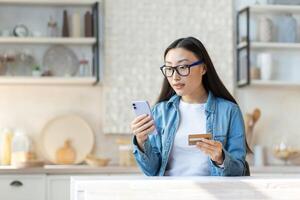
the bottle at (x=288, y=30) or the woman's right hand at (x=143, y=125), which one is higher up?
the bottle at (x=288, y=30)

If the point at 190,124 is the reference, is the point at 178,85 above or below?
above

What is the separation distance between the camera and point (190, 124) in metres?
2.53

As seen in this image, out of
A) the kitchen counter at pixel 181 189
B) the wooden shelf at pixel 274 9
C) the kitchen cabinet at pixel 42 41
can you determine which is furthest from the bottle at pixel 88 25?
the kitchen counter at pixel 181 189

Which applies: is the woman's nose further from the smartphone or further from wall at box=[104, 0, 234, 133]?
wall at box=[104, 0, 234, 133]

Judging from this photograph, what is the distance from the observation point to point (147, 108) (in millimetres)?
2354

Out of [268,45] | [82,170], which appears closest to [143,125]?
[82,170]

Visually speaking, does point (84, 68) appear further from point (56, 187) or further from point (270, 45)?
point (270, 45)

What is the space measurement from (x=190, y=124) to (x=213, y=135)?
0.10m

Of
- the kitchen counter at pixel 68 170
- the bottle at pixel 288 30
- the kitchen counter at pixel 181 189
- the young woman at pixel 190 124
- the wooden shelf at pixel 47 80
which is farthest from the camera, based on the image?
the bottle at pixel 288 30

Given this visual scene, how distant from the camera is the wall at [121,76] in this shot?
5.33 meters

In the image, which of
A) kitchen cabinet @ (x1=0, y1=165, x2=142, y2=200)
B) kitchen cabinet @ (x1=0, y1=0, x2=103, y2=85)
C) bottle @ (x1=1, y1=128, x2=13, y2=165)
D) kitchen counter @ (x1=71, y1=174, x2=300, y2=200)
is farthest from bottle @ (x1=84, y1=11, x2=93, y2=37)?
kitchen counter @ (x1=71, y1=174, x2=300, y2=200)

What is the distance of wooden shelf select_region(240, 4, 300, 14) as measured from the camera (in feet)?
17.7

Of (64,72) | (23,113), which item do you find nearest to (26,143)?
(23,113)

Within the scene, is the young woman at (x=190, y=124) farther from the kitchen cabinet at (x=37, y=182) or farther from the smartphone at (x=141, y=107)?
the kitchen cabinet at (x=37, y=182)
